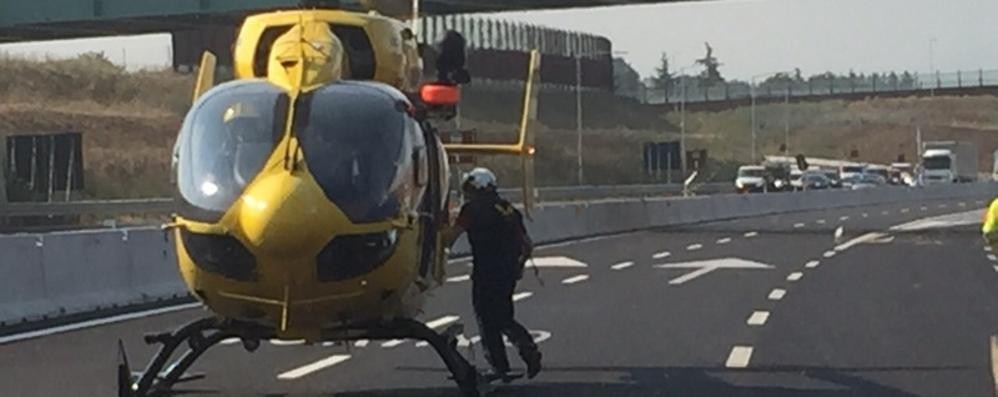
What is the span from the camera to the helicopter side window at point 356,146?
36.2 feet

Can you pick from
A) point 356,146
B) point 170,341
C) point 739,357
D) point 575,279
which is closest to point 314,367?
point 170,341

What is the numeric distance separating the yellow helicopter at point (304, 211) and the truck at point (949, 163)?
3702 inches

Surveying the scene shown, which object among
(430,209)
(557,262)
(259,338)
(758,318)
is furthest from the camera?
(557,262)

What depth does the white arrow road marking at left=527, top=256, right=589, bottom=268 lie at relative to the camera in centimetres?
2998

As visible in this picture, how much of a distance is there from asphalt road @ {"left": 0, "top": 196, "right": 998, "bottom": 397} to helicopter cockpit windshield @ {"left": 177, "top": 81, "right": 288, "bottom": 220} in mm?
2133

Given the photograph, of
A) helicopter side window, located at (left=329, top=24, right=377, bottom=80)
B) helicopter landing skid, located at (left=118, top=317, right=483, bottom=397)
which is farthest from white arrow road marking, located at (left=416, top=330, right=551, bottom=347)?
helicopter landing skid, located at (left=118, top=317, right=483, bottom=397)

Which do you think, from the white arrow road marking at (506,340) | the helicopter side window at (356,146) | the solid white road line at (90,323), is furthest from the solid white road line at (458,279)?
the helicopter side window at (356,146)

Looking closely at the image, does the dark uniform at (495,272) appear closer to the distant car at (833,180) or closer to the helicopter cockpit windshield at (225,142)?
the helicopter cockpit windshield at (225,142)

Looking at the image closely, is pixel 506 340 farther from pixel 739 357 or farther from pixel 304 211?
pixel 304 211

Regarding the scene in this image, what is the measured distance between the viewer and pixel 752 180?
8688 centimetres

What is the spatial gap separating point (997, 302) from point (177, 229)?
1253 centimetres

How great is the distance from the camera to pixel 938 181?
341 ft

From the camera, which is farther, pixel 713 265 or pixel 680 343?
pixel 713 265

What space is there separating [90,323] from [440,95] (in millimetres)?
7088
